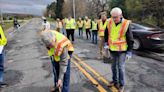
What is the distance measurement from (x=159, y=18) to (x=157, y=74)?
804 inches

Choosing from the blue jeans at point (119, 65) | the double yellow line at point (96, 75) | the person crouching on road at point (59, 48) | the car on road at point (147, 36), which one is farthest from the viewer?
the car on road at point (147, 36)

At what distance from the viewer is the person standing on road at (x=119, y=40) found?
6.09 meters

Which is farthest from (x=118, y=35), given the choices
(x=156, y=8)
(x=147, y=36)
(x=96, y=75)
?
(x=156, y=8)

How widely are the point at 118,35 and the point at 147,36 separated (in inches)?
272

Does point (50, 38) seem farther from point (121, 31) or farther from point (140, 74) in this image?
point (140, 74)

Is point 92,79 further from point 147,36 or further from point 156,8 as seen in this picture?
point 156,8

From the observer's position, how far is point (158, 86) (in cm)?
692

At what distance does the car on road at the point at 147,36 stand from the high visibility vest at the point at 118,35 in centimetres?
632

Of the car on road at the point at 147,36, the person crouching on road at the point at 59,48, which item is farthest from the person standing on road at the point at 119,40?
the car on road at the point at 147,36

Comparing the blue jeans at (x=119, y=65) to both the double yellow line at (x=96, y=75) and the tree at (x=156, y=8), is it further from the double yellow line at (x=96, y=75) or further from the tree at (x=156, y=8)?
the tree at (x=156, y=8)

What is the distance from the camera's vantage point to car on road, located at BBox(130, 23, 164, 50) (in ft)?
41.1

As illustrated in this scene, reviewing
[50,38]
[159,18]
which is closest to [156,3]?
[159,18]

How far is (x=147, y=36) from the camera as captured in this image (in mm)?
12812

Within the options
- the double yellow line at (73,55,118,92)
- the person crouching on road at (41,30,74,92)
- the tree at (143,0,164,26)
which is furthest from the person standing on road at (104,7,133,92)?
the tree at (143,0,164,26)
